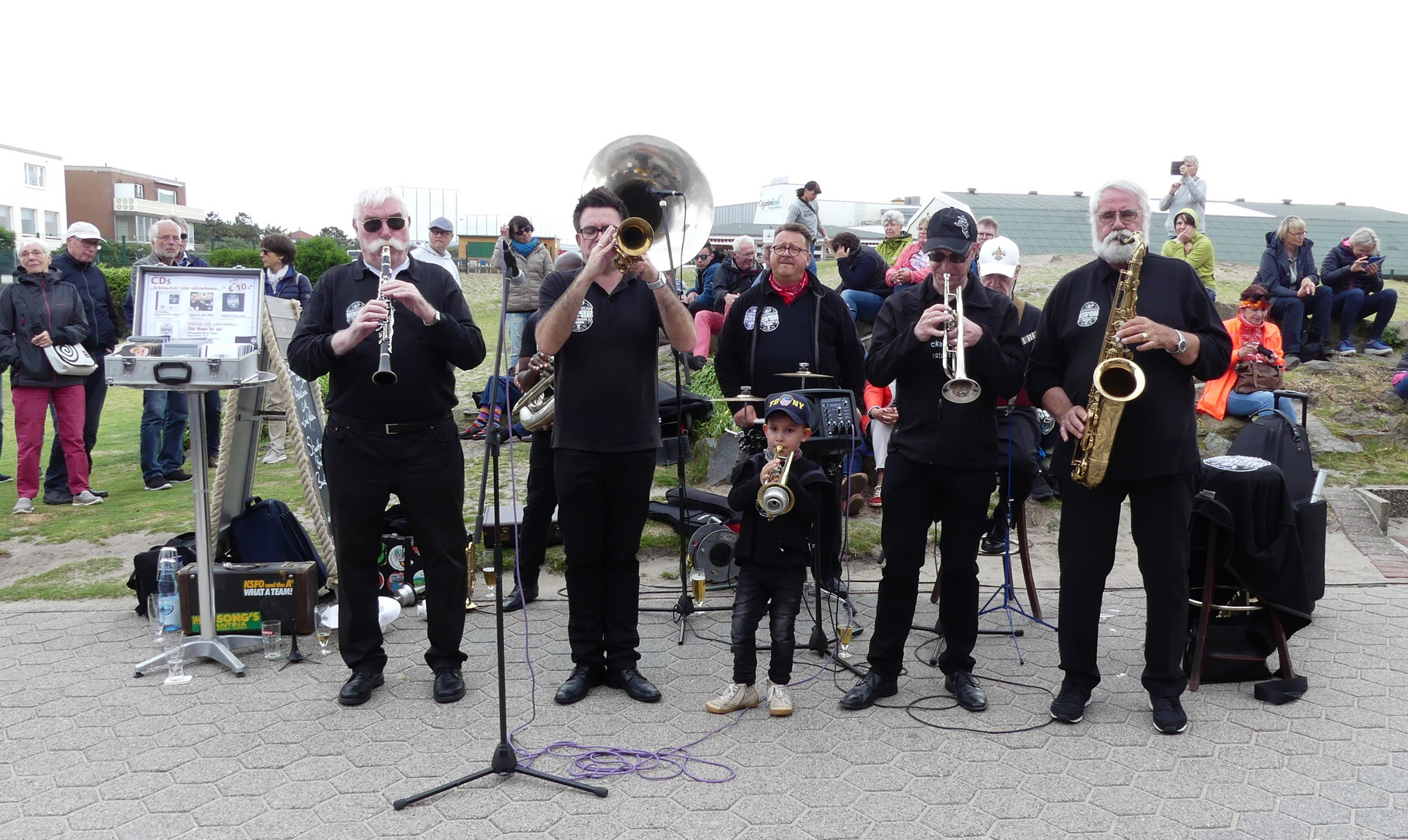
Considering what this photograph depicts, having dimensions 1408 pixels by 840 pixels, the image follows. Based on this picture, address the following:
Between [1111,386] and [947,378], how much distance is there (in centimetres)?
66

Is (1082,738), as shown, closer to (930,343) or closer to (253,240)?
(930,343)

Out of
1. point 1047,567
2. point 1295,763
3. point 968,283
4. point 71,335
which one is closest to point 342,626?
point 968,283

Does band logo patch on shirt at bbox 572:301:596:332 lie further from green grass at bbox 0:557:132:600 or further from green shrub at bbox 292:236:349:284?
green shrub at bbox 292:236:349:284

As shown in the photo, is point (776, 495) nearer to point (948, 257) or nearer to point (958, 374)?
point (958, 374)

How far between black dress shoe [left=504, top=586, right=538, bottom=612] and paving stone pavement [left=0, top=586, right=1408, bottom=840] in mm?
518

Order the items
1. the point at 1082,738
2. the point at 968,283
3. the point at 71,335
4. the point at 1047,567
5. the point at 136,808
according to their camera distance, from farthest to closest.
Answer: the point at 71,335
the point at 1047,567
the point at 968,283
the point at 1082,738
the point at 136,808

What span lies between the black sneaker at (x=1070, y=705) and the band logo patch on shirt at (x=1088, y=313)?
1569 millimetres

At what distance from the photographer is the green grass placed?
5.94 meters

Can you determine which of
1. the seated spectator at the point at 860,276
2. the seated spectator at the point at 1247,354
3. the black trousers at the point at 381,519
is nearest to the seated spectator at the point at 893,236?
the seated spectator at the point at 860,276

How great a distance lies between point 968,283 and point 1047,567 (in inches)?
117

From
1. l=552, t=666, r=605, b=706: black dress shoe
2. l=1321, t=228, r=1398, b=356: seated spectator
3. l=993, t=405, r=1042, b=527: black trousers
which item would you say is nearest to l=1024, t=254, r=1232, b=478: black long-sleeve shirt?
l=993, t=405, r=1042, b=527: black trousers

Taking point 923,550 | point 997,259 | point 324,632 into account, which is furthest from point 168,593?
point 997,259

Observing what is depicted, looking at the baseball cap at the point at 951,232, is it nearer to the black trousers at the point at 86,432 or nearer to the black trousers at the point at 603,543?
the black trousers at the point at 603,543

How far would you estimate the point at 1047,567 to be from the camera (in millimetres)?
6547
